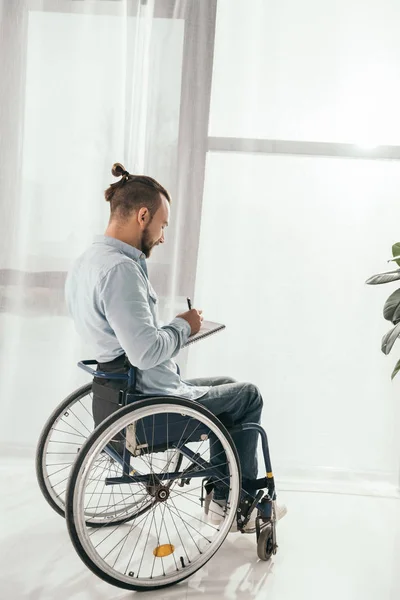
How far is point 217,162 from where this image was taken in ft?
8.52

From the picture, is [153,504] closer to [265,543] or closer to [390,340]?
[265,543]

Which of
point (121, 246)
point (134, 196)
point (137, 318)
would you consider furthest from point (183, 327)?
point (134, 196)

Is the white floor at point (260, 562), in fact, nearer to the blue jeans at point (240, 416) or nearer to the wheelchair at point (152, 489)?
the wheelchair at point (152, 489)

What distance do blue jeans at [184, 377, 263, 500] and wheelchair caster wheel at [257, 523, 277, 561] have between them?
110 mm

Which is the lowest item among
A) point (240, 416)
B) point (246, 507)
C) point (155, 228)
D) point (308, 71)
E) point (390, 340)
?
point (246, 507)

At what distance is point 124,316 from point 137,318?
3 cm

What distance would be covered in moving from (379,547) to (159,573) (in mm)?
738

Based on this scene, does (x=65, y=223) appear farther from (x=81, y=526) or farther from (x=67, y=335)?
(x=81, y=526)

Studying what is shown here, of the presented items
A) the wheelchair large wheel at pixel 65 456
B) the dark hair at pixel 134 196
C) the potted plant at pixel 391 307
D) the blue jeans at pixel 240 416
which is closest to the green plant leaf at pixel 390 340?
the potted plant at pixel 391 307

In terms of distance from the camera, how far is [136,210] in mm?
1889

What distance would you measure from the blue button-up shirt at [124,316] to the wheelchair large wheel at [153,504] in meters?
0.11

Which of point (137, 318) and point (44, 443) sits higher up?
point (137, 318)

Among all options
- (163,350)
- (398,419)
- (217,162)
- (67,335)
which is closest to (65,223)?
(67,335)

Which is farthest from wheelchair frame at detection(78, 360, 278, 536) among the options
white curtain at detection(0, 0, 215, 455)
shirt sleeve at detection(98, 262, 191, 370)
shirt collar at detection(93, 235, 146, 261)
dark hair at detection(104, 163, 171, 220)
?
white curtain at detection(0, 0, 215, 455)
